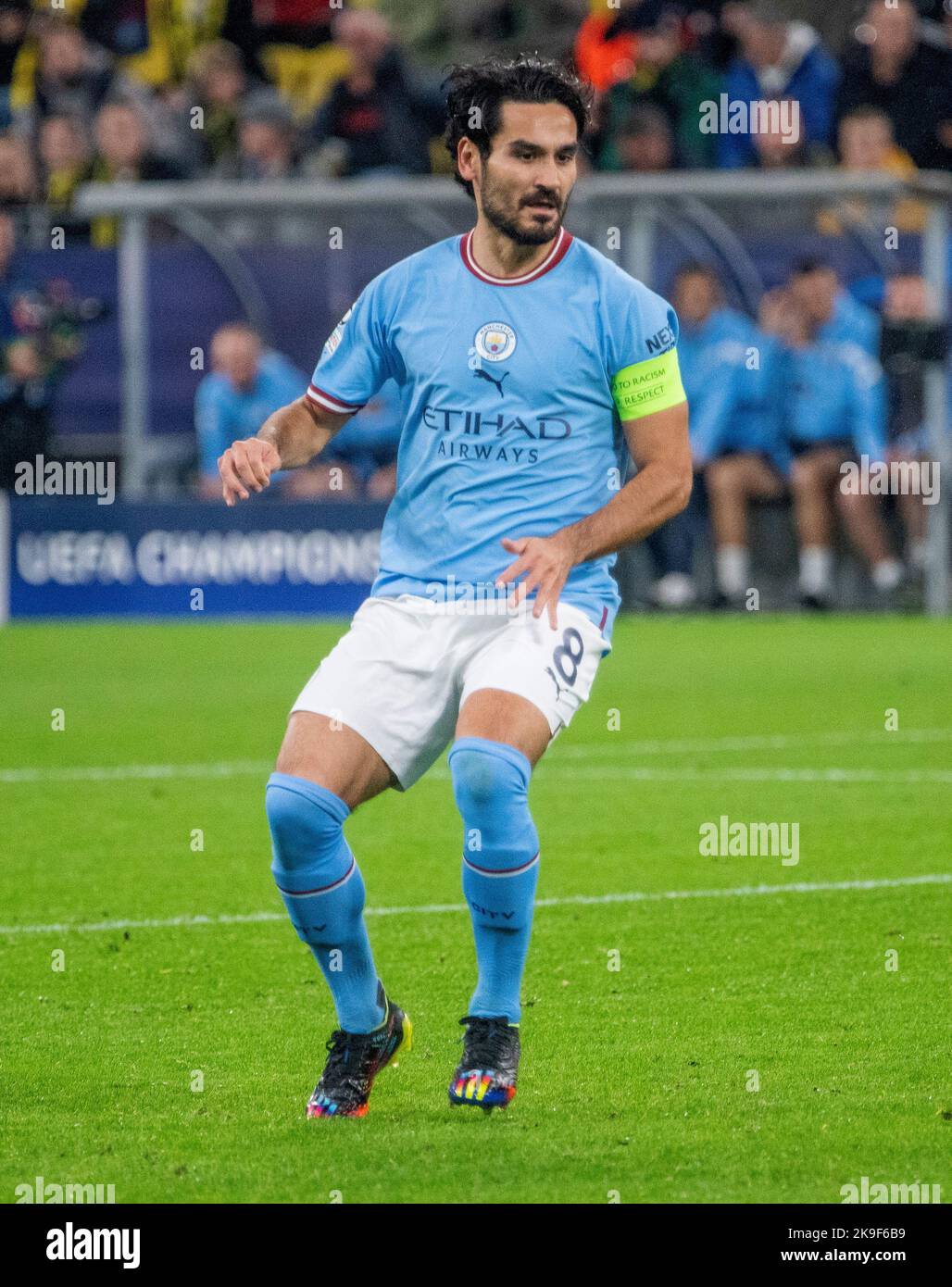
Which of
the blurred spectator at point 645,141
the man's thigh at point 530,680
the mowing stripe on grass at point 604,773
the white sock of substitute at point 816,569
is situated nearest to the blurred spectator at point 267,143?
the blurred spectator at point 645,141

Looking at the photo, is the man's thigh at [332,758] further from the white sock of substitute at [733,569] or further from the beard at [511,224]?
the white sock of substitute at [733,569]

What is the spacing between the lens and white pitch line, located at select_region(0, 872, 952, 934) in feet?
23.6

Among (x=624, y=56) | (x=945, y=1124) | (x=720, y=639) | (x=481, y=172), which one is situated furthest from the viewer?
(x=624, y=56)

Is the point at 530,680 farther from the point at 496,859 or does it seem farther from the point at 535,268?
the point at 535,268

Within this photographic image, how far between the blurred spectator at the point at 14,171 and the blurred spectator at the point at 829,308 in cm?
660

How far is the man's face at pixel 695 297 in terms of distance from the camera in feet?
56.7

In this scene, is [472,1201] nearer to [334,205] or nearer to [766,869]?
[766,869]

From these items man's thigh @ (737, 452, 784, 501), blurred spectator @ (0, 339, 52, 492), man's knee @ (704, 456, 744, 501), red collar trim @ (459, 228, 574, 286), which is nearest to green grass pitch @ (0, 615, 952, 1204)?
red collar trim @ (459, 228, 574, 286)

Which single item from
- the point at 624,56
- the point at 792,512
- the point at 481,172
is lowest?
the point at 481,172

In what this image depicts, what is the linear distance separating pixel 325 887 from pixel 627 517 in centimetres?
105

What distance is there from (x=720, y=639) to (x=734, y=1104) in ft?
36.1

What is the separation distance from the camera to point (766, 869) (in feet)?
26.6
